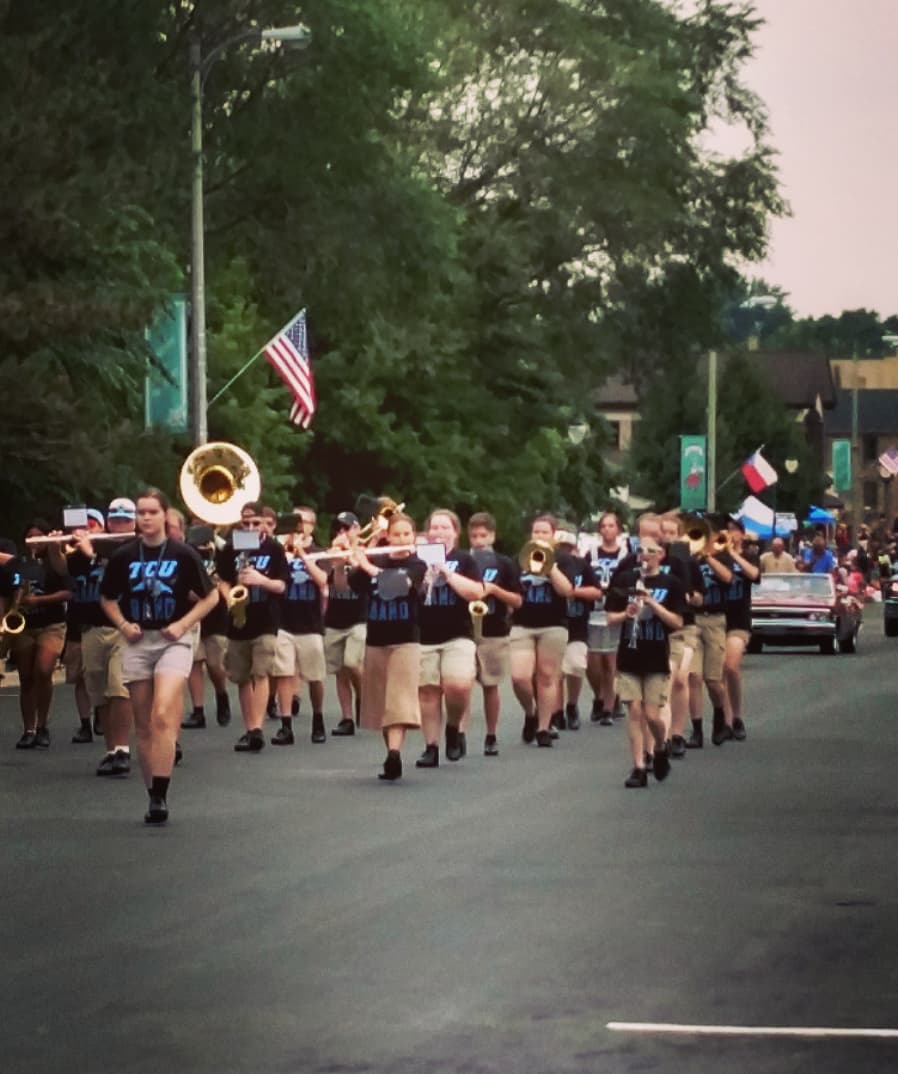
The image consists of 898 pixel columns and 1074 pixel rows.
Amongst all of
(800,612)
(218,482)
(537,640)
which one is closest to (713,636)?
(537,640)

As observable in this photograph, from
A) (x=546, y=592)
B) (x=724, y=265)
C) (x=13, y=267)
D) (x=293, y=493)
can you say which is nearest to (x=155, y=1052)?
(x=546, y=592)

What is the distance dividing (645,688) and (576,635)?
264 inches

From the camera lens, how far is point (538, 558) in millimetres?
24000

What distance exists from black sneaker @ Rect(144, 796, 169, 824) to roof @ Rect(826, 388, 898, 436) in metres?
171

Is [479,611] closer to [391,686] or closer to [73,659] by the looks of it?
[391,686]

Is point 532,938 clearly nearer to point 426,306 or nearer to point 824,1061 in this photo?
point 824,1061

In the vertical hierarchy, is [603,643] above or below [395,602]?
below

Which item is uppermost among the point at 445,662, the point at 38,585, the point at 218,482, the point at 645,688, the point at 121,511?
the point at 218,482

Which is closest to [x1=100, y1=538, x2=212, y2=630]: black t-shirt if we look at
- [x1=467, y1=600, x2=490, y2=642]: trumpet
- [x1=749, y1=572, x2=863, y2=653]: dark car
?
[x1=467, y1=600, x2=490, y2=642]: trumpet

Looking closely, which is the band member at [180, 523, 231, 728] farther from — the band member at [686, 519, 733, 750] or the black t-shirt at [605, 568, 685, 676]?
the black t-shirt at [605, 568, 685, 676]

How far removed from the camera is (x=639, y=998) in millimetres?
10141

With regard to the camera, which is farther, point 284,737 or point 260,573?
point 284,737

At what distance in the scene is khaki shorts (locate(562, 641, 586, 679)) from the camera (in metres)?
25.3

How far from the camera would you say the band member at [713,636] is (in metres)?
23.4
